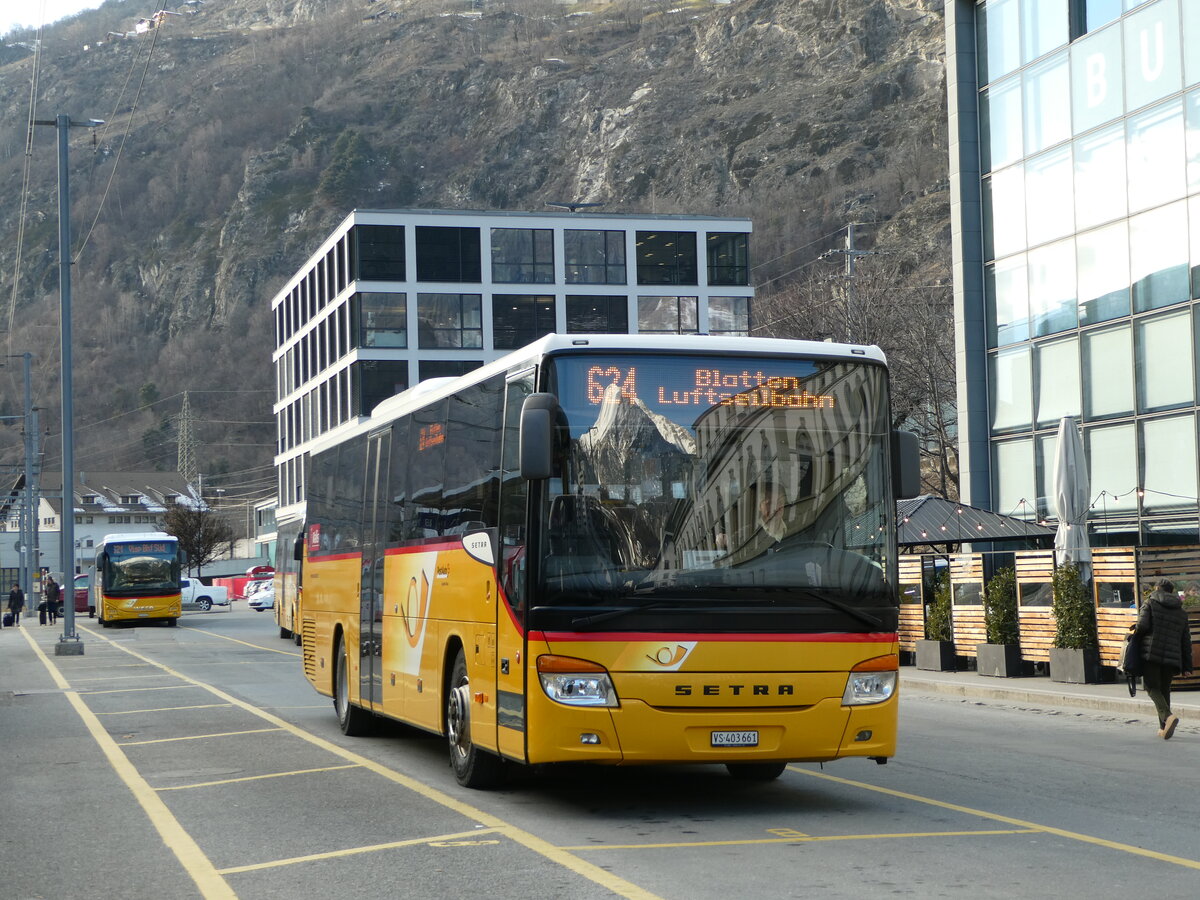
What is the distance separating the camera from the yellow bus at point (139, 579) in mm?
52625

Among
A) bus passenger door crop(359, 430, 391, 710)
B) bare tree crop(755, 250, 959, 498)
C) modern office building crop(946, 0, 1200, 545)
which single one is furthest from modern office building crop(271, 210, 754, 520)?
bus passenger door crop(359, 430, 391, 710)

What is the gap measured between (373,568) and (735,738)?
534 cm

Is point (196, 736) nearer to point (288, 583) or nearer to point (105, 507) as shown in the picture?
point (288, 583)

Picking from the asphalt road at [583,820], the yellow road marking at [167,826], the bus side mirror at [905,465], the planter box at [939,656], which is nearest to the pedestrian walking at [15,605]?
the planter box at [939,656]

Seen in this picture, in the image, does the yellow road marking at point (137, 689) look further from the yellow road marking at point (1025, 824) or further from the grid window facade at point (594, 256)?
the grid window facade at point (594, 256)

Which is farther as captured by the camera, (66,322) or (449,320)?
(449,320)

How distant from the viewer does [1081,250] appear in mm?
29250

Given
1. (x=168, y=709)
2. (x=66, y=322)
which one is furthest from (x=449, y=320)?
(x=168, y=709)

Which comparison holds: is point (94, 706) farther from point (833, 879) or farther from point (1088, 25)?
point (1088, 25)

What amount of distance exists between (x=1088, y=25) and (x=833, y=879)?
80.0 ft

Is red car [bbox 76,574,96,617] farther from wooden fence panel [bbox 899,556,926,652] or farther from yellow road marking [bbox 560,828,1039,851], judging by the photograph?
yellow road marking [bbox 560,828,1039,851]

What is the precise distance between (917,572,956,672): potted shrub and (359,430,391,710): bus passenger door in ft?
37.6

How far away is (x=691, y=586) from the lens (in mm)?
9742

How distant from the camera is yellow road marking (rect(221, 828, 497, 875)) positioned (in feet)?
27.4
